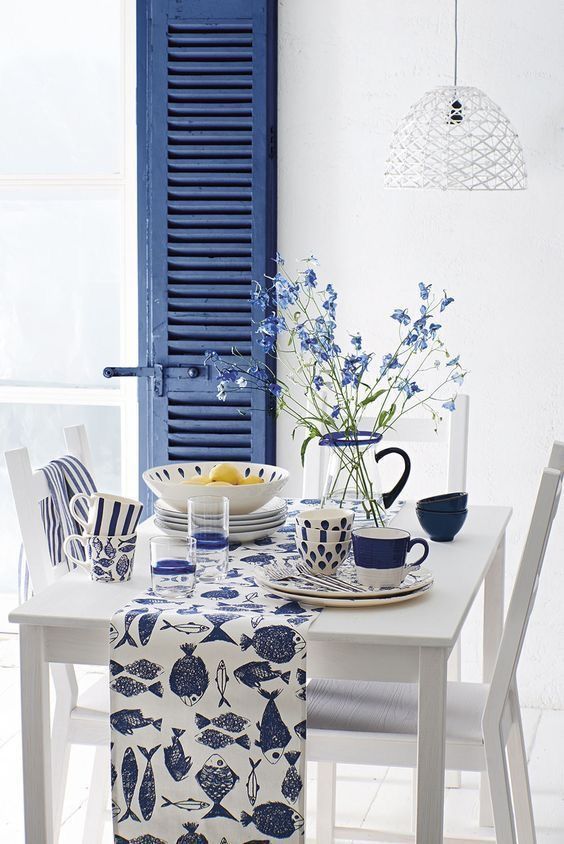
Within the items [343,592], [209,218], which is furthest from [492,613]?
[209,218]

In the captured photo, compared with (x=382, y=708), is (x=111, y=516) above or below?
above

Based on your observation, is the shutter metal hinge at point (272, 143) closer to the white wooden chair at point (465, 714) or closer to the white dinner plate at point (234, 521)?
the white dinner plate at point (234, 521)

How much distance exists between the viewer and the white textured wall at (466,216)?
9.93 feet

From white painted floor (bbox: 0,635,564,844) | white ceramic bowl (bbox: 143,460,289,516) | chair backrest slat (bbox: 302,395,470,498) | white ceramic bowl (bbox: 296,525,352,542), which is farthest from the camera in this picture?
chair backrest slat (bbox: 302,395,470,498)

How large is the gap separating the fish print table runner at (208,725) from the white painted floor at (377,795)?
904 mm

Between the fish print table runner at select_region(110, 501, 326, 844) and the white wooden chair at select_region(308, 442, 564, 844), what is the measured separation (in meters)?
0.29

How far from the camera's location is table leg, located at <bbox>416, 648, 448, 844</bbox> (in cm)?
151

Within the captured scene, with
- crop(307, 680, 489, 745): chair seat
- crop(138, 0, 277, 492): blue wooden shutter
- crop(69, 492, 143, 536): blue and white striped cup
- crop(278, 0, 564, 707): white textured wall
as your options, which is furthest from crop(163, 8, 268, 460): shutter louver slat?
crop(69, 492, 143, 536): blue and white striped cup

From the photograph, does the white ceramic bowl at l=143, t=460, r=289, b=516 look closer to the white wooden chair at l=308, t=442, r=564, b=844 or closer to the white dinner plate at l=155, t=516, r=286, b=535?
the white dinner plate at l=155, t=516, r=286, b=535

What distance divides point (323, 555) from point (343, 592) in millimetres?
109

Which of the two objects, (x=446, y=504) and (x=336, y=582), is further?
(x=446, y=504)

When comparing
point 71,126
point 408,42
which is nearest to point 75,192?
point 71,126

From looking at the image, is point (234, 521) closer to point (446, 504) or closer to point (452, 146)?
point (446, 504)

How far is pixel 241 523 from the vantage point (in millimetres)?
1994
